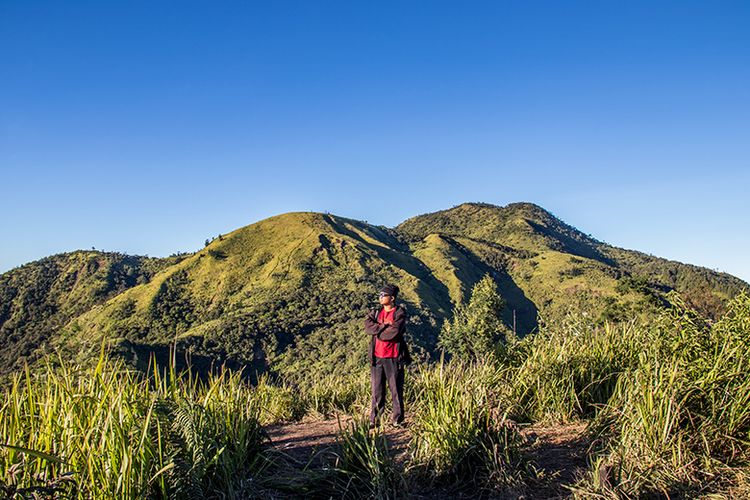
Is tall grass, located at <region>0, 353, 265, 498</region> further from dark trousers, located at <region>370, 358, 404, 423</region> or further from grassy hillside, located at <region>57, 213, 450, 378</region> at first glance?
grassy hillside, located at <region>57, 213, 450, 378</region>

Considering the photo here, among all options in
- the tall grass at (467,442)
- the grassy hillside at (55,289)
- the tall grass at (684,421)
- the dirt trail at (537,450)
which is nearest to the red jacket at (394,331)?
the dirt trail at (537,450)

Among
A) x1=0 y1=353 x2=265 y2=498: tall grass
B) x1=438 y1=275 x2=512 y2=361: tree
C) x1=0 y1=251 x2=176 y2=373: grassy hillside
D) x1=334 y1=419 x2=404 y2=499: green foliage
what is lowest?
x1=438 y1=275 x2=512 y2=361: tree

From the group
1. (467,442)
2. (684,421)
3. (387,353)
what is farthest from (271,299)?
(684,421)

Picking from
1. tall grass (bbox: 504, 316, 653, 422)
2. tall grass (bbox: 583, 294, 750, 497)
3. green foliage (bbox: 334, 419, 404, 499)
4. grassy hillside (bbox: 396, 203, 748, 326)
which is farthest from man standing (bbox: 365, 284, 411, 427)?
grassy hillside (bbox: 396, 203, 748, 326)

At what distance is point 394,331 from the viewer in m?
5.53

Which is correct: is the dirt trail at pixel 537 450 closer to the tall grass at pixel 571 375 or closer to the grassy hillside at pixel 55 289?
the tall grass at pixel 571 375

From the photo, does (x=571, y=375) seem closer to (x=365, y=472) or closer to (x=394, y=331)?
(x=394, y=331)

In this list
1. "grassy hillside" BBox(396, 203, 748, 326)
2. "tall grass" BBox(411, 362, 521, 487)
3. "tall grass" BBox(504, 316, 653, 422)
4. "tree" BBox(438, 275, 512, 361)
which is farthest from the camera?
"grassy hillside" BBox(396, 203, 748, 326)

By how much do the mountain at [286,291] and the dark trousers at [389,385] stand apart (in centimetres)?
3051

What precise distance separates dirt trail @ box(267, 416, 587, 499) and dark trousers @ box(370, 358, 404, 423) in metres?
0.34

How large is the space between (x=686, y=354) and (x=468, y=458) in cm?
212

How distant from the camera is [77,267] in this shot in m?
94.2

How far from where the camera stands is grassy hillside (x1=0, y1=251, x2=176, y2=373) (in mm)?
70375

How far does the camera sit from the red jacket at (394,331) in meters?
5.55
